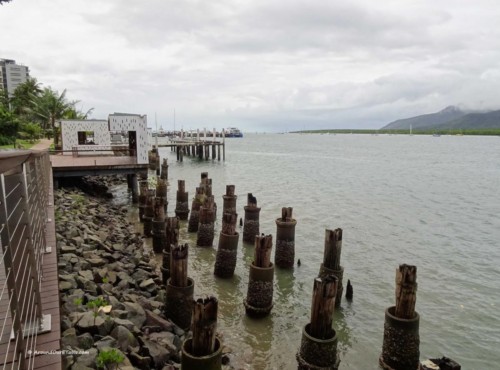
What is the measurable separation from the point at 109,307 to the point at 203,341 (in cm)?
247

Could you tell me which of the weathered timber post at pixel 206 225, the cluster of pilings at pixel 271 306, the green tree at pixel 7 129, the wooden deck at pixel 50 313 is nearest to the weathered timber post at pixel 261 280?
the cluster of pilings at pixel 271 306

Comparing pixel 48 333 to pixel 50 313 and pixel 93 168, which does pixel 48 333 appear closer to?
pixel 50 313

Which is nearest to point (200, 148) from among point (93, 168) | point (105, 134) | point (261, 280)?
point (105, 134)

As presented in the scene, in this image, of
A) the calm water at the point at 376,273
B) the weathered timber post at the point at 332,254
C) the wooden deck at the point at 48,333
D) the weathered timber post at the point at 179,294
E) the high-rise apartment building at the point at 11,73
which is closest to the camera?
the wooden deck at the point at 48,333

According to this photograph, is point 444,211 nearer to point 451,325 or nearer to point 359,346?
point 451,325

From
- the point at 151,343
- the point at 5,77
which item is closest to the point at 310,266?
the point at 151,343

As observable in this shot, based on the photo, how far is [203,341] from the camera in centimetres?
539

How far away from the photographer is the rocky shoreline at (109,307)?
5.52 m

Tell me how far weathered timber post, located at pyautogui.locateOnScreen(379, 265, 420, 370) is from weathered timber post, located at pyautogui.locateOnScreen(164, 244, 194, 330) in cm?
414

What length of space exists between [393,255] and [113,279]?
10.9 meters

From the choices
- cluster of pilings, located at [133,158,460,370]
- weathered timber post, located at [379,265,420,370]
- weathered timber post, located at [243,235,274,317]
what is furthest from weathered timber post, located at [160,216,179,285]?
weathered timber post, located at [379,265,420,370]

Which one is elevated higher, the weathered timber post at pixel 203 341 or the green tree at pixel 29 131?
the green tree at pixel 29 131

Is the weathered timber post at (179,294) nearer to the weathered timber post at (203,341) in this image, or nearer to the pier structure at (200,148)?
the weathered timber post at (203,341)

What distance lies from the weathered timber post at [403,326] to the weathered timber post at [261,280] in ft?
9.93
